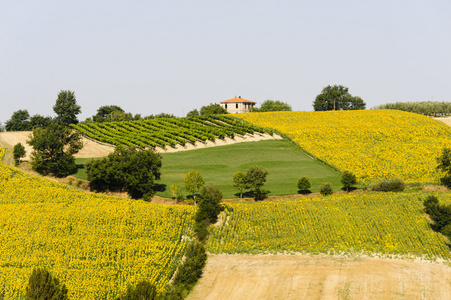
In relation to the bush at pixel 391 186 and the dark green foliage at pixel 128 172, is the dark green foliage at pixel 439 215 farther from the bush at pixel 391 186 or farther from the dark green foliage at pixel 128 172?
the dark green foliage at pixel 128 172

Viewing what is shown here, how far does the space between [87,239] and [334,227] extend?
90.8ft

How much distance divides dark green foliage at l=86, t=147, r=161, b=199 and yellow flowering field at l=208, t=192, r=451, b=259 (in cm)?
1343

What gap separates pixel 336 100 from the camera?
17888cm

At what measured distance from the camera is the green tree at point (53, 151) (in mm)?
81531

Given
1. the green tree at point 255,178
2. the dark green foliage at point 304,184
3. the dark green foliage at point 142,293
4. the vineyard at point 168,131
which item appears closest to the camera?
the dark green foliage at point 142,293

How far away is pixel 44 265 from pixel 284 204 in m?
31.0

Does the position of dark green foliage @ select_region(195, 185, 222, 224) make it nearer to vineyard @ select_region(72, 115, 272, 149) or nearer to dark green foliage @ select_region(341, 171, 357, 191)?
dark green foliage @ select_region(341, 171, 357, 191)

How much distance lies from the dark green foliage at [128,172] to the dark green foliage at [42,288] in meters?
33.7

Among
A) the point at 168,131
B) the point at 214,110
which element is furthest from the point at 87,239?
the point at 214,110

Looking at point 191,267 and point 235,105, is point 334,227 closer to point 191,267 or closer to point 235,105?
point 191,267

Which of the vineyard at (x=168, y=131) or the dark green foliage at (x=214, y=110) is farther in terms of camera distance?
the dark green foliage at (x=214, y=110)

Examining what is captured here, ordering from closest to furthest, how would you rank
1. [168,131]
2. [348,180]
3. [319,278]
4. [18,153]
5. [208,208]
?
1. [319,278]
2. [208,208]
3. [348,180]
4. [18,153]
5. [168,131]

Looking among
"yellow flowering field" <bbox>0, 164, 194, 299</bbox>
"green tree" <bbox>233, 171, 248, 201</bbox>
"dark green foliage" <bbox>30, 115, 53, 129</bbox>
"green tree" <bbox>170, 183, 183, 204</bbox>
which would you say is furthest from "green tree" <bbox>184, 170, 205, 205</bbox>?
"dark green foliage" <bbox>30, 115, 53, 129</bbox>

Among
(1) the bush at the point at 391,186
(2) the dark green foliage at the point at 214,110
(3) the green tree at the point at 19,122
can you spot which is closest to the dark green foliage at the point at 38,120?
(3) the green tree at the point at 19,122
